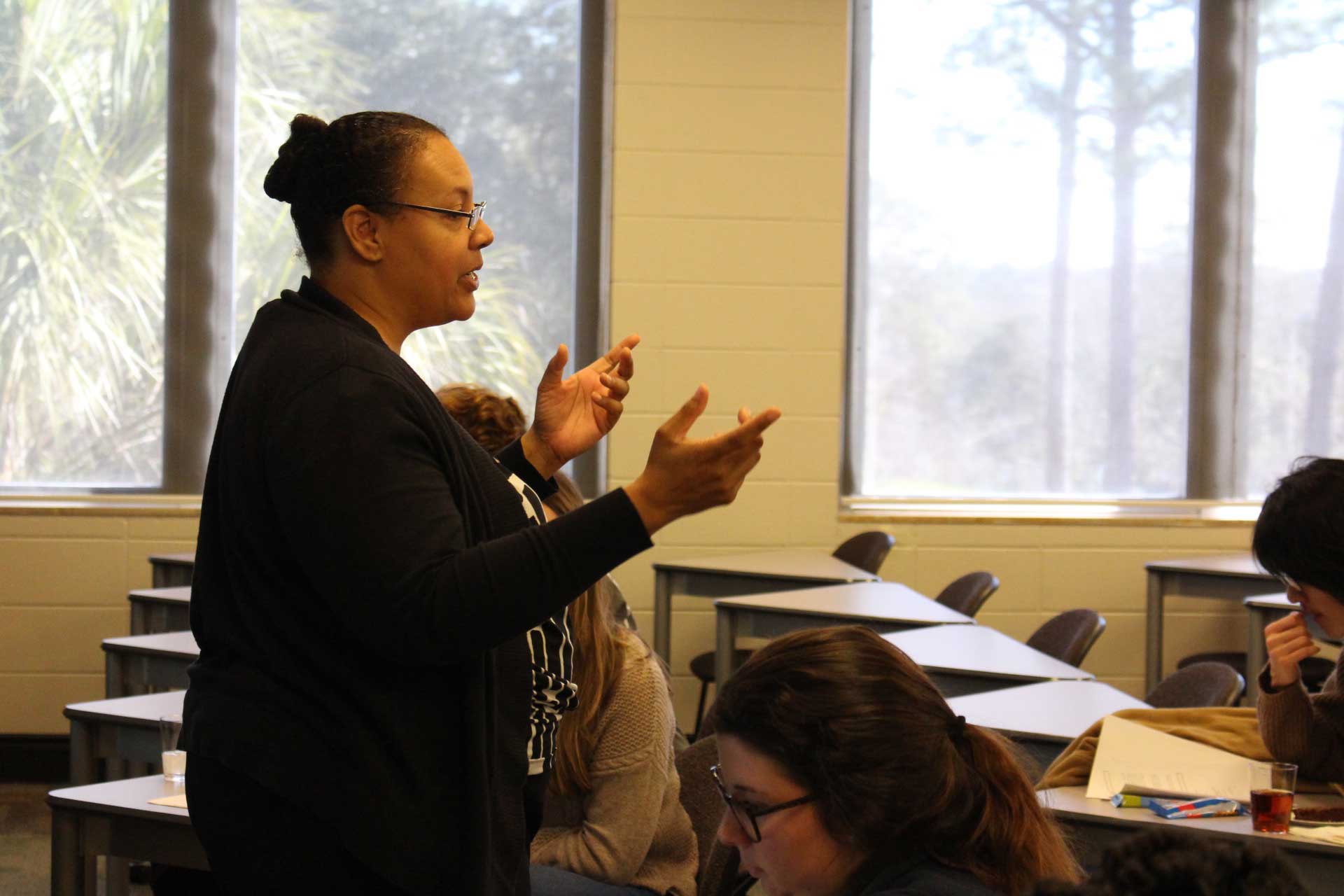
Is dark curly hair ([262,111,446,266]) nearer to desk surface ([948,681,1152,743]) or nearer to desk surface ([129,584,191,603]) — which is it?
desk surface ([948,681,1152,743])

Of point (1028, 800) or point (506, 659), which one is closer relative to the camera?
point (1028, 800)

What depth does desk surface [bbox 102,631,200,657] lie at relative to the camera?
119 inches

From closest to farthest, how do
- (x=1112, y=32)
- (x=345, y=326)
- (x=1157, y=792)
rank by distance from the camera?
1. (x=345, y=326)
2. (x=1157, y=792)
3. (x=1112, y=32)

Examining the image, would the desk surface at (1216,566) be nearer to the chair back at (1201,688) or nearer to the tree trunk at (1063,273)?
the tree trunk at (1063,273)

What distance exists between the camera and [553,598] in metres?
1.17

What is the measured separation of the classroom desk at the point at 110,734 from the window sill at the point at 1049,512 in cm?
290

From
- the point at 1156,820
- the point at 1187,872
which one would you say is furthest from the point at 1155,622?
the point at 1187,872

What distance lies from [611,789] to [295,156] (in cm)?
104

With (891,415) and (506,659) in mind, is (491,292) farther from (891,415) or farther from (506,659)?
(506,659)

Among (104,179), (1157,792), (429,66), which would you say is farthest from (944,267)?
(1157,792)

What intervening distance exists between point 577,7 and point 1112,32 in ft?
6.55

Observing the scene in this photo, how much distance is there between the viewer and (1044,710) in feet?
8.13

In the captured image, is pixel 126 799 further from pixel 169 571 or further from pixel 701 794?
pixel 169 571

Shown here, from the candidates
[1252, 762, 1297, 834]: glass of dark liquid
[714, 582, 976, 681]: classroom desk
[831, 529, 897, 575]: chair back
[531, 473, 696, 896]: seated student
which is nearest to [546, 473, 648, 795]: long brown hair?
[531, 473, 696, 896]: seated student
